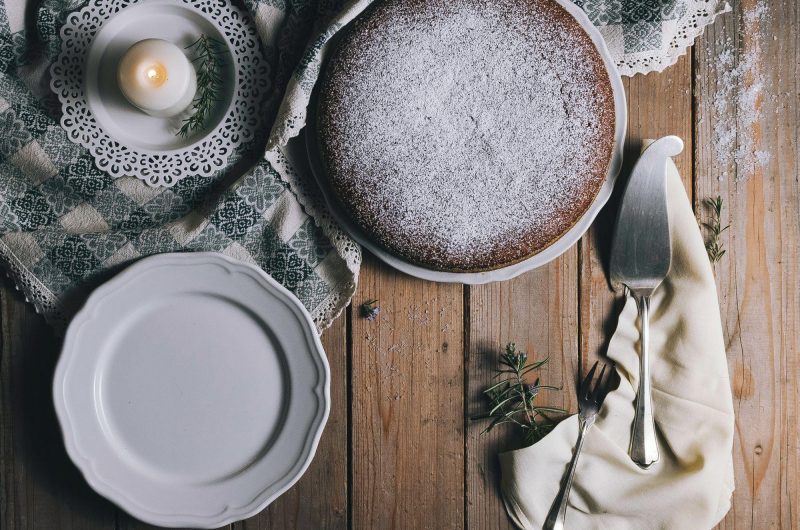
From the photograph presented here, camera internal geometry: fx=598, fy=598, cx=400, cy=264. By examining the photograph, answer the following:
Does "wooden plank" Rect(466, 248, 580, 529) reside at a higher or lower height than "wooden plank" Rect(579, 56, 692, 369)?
lower

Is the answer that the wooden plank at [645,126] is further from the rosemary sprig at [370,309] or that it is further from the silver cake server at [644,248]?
the rosemary sprig at [370,309]

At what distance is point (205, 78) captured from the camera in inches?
40.1

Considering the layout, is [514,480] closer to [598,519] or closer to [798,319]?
[598,519]

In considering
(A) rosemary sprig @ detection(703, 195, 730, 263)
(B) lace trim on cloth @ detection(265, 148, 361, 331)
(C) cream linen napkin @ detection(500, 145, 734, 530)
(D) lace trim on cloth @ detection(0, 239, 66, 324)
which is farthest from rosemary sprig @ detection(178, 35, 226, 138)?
(A) rosemary sprig @ detection(703, 195, 730, 263)

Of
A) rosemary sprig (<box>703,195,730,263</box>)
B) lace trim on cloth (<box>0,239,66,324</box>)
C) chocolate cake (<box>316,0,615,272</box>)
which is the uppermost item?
chocolate cake (<box>316,0,615,272</box>)

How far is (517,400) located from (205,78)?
2.59 feet

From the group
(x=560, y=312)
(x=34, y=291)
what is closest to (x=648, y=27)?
(x=560, y=312)

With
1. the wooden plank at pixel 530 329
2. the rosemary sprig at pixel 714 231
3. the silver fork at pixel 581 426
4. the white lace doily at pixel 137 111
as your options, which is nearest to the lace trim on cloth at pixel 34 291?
the white lace doily at pixel 137 111

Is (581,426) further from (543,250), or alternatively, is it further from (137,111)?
(137,111)

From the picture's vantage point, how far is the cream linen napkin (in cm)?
103

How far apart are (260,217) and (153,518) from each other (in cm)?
55

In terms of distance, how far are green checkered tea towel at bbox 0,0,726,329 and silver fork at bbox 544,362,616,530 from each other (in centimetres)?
46

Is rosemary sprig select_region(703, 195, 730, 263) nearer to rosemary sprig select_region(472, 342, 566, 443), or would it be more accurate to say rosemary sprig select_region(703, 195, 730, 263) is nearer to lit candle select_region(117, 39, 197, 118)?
rosemary sprig select_region(472, 342, 566, 443)

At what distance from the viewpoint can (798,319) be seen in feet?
3.61
